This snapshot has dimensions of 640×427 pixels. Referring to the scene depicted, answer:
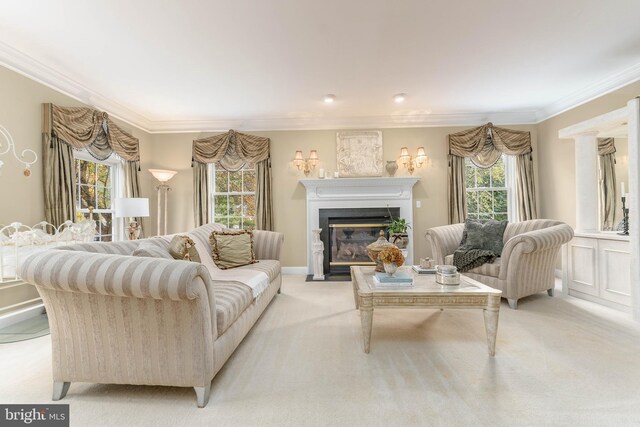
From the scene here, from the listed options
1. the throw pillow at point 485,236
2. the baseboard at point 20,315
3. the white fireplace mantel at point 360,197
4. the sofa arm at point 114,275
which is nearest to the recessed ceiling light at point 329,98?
the white fireplace mantel at point 360,197

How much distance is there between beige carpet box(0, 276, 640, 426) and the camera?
159 centimetres

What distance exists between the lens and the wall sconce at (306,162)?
5145 millimetres

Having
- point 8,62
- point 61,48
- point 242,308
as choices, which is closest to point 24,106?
point 8,62

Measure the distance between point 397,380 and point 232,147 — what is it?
442 cm

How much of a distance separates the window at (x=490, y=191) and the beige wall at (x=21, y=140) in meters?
5.87

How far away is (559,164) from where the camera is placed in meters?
4.73

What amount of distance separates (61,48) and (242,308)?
309 centimetres

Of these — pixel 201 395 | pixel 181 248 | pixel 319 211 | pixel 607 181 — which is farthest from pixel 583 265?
pixel 181 248

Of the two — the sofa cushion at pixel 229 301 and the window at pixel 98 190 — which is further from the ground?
the window at pixel 98 190

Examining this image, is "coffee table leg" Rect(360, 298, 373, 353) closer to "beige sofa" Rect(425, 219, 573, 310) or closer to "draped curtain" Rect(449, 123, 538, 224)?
"beige sofa" Rect(425, 219, 573, 310)

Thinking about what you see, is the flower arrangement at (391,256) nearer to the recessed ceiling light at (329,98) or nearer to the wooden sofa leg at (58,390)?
the wooden sofa leg at (58,390)

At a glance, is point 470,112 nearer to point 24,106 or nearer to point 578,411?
point 578,411

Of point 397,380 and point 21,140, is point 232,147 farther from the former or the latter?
point 397,380

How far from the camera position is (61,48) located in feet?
9.82
